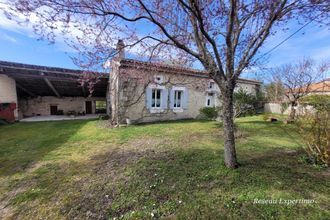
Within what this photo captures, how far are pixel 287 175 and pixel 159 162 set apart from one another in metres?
2.76

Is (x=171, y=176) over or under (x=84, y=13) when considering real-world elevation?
under

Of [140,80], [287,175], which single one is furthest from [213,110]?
[287,175]

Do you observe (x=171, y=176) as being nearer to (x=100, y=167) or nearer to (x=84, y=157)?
(x=100, y=167)

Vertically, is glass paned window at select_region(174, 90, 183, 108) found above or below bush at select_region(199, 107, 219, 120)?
above

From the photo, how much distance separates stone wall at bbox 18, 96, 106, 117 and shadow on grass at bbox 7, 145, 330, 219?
13498 mm

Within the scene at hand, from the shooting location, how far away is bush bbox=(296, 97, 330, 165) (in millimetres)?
3451

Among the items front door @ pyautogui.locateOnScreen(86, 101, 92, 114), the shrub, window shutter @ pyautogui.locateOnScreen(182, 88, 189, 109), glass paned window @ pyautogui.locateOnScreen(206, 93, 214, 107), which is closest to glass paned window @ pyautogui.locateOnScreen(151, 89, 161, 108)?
window shutter @ pyautogui.locateOnScreen(182, 88, 189, 109)

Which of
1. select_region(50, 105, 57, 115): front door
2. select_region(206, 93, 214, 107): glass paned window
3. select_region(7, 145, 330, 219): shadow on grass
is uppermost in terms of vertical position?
select_region(206, 93, 214, 107): glass paned window

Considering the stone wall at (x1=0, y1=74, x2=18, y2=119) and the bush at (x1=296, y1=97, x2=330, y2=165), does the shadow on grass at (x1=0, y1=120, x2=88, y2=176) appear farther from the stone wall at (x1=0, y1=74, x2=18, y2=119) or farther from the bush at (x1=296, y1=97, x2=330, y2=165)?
the bush at (x1=296, y1=97, x2=330, y2=165)

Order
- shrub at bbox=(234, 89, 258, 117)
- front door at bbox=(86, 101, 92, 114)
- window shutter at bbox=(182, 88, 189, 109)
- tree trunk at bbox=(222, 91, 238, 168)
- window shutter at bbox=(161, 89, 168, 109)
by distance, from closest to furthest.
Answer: tree trunk at bbox=(222, 91, 238, 168), window shutter at bbox=(161, 89, 168, 109), window shutter at bbox=(182, 88, 189, 109), shrub at bbox=(234, 89, 258, 117), front door at bbox=(86, 101, 92, 114)

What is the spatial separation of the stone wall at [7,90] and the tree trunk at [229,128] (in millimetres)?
13344

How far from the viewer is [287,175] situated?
3.22 meters

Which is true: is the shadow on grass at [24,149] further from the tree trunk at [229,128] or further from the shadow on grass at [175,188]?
the tree trunk at [229,128]

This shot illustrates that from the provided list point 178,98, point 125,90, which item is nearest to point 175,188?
point 125,90
